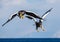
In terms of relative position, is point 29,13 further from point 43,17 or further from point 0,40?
point 0,40

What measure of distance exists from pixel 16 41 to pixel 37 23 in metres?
21.8

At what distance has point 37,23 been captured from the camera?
21.2 ft

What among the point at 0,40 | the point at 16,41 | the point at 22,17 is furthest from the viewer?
the point at 0,40

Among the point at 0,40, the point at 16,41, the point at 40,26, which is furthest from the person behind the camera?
the point at 0,40

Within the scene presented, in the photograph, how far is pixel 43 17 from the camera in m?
6.38

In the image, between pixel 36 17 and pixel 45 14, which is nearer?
pixel 36 17

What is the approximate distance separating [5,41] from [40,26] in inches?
871

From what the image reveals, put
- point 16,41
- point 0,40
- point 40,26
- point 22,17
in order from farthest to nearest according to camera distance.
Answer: point 0,40 → point 16,41 → point 40,26 → point 22,17

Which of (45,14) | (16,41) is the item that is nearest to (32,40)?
(16,41)

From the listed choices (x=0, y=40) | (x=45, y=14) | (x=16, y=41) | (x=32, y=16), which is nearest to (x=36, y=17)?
(x=32, y=16)

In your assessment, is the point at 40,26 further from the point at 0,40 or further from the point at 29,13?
the point at 0,40

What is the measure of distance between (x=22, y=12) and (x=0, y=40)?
81.0 feet

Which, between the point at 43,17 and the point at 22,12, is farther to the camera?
the point at 43,17

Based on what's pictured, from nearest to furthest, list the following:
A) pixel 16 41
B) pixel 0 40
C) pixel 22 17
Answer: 1. pixel 22 17
2. pixel 16 41
3. pixel 0 40
